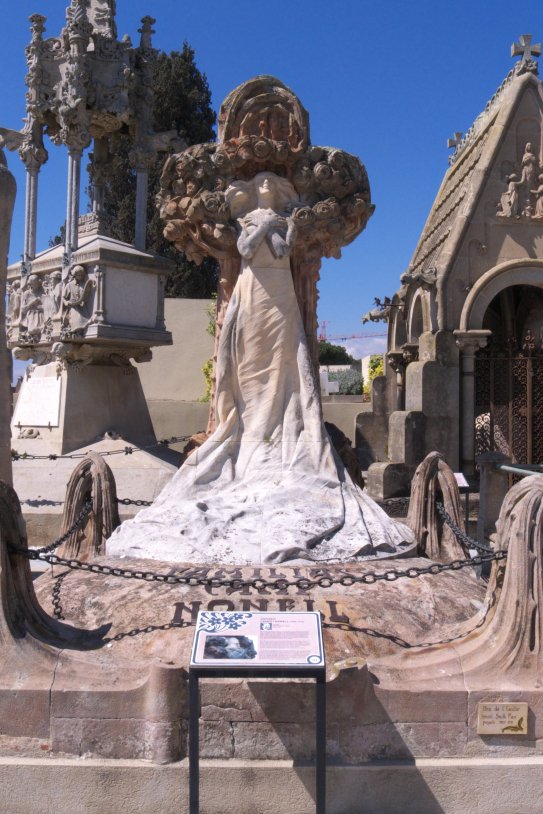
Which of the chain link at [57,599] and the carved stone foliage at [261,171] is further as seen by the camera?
the carved stone foliage at [261,171]

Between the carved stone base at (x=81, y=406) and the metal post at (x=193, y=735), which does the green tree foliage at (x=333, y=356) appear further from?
the metal post at (x=193, y=735)

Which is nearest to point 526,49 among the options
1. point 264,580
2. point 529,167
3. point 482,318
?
point 529,167

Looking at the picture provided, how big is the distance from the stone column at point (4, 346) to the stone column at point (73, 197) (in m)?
4.91

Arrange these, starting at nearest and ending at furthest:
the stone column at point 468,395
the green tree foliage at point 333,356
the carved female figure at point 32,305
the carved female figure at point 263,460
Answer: the carved female figure at point 263,460, the carved female figure at point 32,305, the stone column at point 468,395, the green tree foliage at point 333,356

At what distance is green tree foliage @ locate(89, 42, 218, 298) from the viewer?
2197 centimetres

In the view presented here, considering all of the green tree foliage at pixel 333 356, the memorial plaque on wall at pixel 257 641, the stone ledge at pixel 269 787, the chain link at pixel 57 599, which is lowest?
the stone ledge at pixel 269 787

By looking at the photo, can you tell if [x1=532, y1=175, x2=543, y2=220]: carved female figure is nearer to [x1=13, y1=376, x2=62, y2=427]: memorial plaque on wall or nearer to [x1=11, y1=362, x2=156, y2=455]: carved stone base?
[x1=11, y1=362, x2=156, y2=455]: carved stone base

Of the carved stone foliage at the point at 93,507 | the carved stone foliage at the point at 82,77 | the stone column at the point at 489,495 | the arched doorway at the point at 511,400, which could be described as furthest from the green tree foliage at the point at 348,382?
the carved stone foliage at the point at 93,507

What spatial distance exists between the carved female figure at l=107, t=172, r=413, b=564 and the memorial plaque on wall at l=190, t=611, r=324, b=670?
1536mm

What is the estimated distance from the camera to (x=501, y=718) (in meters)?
3.36

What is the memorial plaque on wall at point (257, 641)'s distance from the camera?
9.39 ft

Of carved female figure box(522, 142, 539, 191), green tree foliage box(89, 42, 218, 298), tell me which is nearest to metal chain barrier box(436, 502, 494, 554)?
carved female figure box(522, 142, 539, 191)

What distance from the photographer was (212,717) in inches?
133

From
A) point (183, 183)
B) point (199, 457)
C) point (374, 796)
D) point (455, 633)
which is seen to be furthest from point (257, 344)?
point (374, 796)
